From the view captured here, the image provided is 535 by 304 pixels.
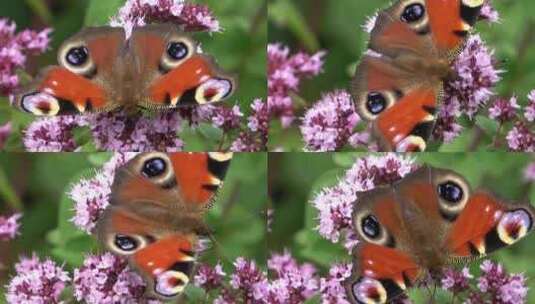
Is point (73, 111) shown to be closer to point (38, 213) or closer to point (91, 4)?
point (91, 4)

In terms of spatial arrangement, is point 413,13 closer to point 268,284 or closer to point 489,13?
point 489,13

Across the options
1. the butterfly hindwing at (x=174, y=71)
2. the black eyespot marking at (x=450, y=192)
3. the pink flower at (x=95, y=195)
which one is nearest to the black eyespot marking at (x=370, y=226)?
the black eyespot marking at (x=450, y=192)

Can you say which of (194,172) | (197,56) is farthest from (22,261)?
(197,56)

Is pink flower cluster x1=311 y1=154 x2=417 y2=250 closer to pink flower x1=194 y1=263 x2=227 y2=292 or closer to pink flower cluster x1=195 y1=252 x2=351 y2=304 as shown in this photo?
pink flower cluster x1=195 y1=252 x2=351 y2=304

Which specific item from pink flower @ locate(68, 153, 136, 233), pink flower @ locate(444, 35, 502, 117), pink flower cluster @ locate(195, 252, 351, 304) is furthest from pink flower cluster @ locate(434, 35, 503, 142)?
pink flower @ locate(68, 153, 136, 233)

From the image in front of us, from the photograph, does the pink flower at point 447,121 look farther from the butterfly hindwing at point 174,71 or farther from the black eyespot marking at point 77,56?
the black eyespot marking at point 77,56
